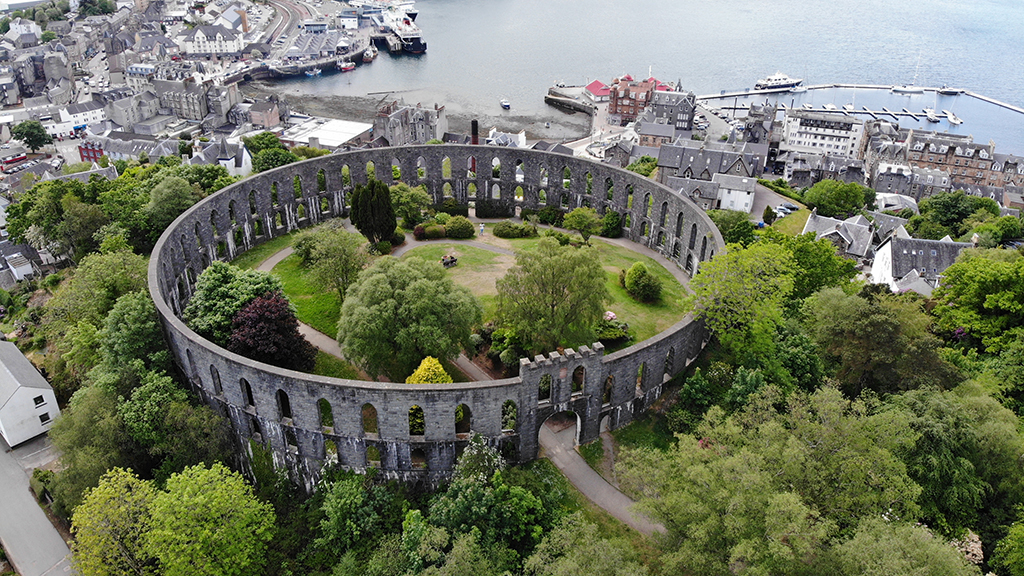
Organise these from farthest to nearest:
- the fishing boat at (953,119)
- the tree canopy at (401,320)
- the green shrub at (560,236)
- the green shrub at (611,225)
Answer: the fishing boat at (953,119), the green shrub at (611,225), the green shrub at (560,236), the tree canopy at (401,320)

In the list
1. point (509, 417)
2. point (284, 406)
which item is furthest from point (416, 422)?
point (284, 406)

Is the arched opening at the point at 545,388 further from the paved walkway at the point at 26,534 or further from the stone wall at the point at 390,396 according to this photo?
the paved walkway at the point at 26,534

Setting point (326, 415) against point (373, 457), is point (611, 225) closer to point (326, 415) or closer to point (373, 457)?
point (326, 415)

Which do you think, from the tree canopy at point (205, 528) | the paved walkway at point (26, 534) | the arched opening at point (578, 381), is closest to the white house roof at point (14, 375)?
the paved walkway at point (26, 534)

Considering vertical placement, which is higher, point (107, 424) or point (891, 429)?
point (891, 429)

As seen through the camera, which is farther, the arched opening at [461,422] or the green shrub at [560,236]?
the green shrub at [560,236]

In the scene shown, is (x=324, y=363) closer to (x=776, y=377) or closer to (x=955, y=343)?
(x=776, y=377)

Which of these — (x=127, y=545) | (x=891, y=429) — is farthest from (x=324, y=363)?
(x=891, y=429)
